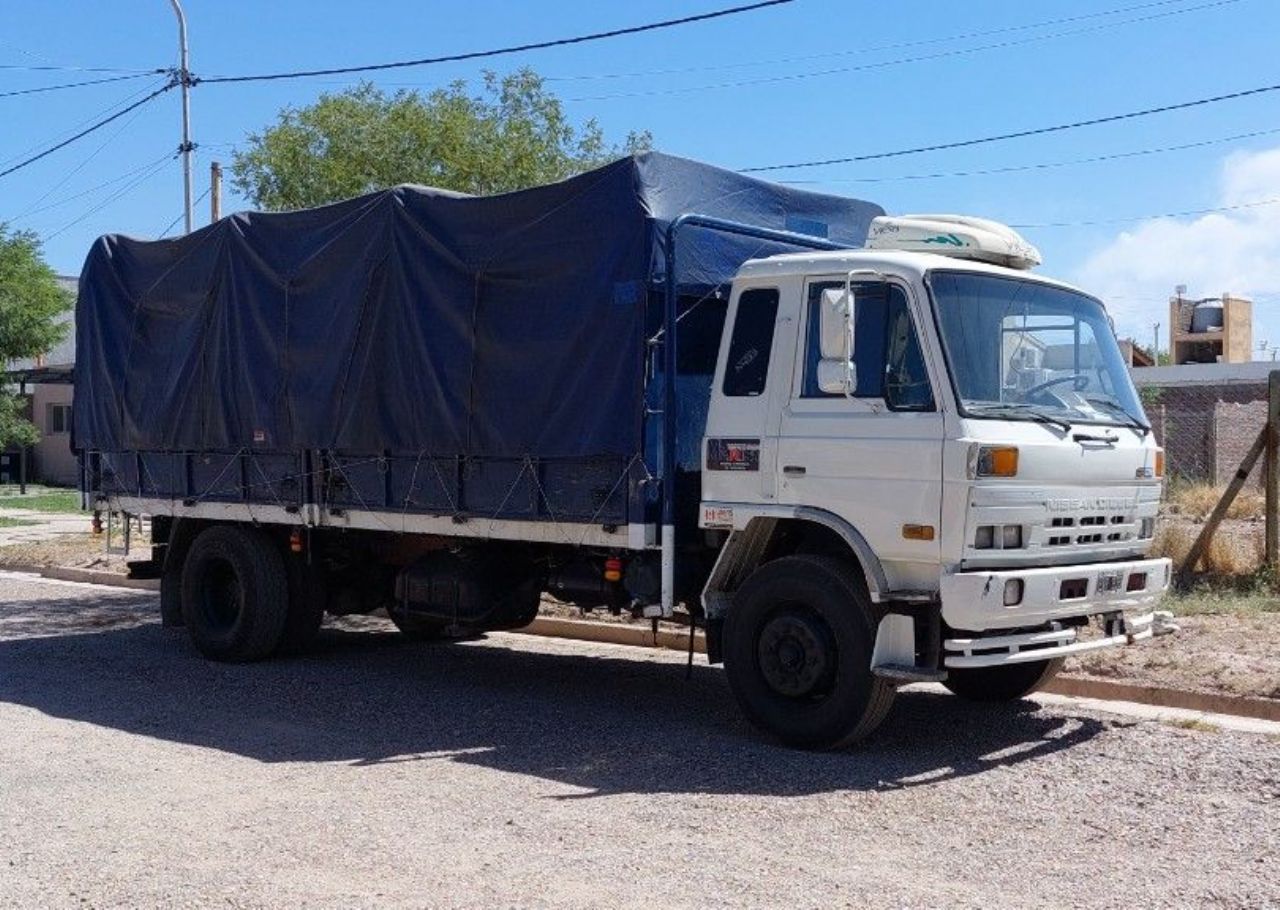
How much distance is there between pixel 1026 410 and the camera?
8078mm

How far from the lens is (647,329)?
896 cm

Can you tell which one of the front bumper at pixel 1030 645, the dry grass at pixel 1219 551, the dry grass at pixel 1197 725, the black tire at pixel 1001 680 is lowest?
the dry grass at pixel 1197 725

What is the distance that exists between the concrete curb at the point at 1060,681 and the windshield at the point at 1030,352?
6.79ft

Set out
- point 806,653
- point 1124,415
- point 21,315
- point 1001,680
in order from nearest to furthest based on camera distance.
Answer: point 806,653
point 1124,415
point 1001,680
point 21,315

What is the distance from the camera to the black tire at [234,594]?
11.8 metres

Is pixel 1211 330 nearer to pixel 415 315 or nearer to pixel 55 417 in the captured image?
pixel 55 417

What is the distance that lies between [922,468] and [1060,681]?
330cm

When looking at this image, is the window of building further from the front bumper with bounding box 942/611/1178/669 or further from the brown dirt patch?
the front bumper with bounding box 942/611/1178/669

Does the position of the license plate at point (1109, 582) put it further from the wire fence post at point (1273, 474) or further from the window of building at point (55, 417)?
the window of building at point (55, 417)

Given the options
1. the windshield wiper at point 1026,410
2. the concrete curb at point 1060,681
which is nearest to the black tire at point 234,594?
the concrete curb at point 1060,681

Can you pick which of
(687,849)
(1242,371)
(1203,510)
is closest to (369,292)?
(687,849)

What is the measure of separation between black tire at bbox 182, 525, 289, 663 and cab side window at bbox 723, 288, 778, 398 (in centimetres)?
483

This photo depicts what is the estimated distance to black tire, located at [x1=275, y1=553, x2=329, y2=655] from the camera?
1191cm

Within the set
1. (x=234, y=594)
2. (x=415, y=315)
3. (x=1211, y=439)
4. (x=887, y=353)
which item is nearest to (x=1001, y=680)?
(x=887, y=353)
